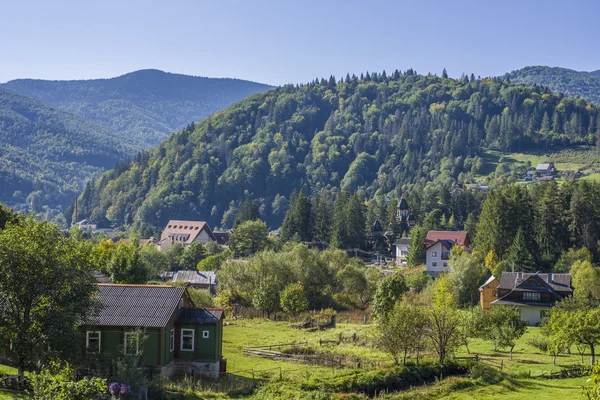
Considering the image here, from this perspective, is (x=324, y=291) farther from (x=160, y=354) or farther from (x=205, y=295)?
(x=160, y=354)

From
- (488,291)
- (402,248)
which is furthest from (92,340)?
(402,248)

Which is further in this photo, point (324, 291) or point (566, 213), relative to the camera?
point (566, 213)

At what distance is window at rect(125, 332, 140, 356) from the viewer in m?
34.7

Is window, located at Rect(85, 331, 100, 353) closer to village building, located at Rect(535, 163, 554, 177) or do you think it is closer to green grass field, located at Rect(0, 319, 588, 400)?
green grass field, located at Rect(0, 319, 588, 400)

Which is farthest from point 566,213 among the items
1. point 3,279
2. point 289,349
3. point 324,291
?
point 3,279

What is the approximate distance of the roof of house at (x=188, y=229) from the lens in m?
141

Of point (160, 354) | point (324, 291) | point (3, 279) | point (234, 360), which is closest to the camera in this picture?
point (3, 279)

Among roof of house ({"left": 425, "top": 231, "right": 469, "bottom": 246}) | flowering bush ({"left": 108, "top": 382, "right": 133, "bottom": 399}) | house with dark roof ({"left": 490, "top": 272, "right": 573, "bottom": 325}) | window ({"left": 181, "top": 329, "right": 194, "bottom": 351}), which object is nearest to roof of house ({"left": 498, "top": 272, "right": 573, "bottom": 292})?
house with dark roof ({"left": 490, "top": 272, "right": 573, "bottom": 325})

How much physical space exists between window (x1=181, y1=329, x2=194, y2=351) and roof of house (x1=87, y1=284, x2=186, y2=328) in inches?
62.4

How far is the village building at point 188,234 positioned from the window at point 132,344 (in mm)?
101184

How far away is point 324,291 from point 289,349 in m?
27.4

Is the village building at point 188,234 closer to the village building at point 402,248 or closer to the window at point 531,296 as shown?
the village building at point 402,248

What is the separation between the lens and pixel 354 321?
62000mm

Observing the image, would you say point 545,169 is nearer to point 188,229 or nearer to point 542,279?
point 188,229
